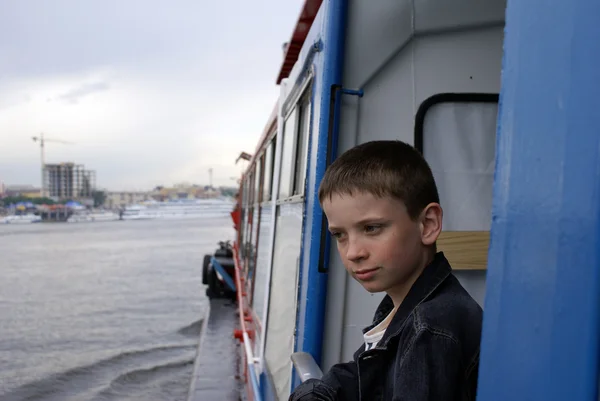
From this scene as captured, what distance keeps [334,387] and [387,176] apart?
558 millimetres

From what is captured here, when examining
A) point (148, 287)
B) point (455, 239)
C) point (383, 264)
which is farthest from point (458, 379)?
point (148, 287)

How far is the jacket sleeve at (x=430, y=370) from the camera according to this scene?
120 centimetres

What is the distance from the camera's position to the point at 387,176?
1.46 m

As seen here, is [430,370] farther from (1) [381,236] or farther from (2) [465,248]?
(2) [465,248]

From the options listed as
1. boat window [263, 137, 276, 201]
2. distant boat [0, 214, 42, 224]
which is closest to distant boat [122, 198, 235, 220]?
distant boat [0, 214, 42, 224]

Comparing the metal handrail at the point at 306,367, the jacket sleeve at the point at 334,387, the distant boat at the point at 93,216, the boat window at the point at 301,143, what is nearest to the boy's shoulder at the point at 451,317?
the jacket sleeve at the point at 334,387

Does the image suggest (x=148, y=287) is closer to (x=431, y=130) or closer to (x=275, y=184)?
(x=275, y=184)

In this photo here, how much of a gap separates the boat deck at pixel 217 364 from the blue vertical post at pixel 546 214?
612cm

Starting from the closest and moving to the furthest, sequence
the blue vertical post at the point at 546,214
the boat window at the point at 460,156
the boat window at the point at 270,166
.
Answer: the blue vertical post at the point at 546,214, the boat window at the point at 460,156, the boat window at the point at 270,166

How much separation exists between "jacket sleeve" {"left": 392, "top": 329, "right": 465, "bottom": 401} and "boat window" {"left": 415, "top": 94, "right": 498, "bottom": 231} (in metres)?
1.68

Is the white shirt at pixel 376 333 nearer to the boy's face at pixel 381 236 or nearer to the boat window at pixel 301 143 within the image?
the boy's face at pixel 381 236

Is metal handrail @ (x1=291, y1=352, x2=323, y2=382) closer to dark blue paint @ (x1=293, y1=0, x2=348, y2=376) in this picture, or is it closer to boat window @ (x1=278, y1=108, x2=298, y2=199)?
dark blue paint @ (x1=293, y1=0, x2=348, y2=376)

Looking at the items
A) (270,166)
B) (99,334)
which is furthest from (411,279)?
(99,334)

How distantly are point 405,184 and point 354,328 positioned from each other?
4.87ft
